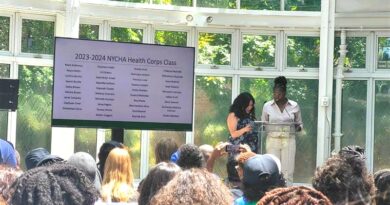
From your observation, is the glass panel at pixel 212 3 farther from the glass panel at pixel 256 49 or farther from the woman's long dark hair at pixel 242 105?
the woman's long dark hair at pixel 242 105

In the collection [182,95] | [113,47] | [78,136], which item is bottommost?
[78,136]

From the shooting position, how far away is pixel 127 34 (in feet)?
29.2

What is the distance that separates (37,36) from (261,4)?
126 inches

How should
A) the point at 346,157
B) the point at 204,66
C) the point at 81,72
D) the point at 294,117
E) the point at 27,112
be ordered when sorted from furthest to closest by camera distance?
the point at 204,66
the point at 27,112
the point at 294,117
the point at 81,72
the point at 346,157

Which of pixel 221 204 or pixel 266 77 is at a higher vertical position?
pixel 266 77

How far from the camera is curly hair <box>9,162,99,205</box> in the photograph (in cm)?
201

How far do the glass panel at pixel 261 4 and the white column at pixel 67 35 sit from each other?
8.07ft

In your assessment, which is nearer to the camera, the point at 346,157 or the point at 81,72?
the point at 346,157

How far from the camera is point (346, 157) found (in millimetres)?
3084

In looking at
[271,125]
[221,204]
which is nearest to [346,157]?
[221,204]

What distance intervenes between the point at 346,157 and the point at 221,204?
1.23m

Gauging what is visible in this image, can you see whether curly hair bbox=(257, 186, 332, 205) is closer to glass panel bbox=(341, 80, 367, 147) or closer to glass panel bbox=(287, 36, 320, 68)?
glass panel bbox=(341, 80, 367, 147)

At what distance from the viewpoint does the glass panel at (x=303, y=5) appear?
8.90 meters

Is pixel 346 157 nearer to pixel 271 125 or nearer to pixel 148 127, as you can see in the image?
pixel 148 127
